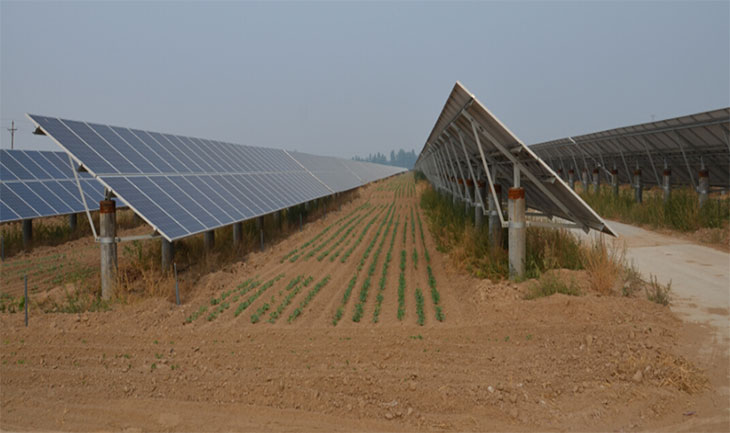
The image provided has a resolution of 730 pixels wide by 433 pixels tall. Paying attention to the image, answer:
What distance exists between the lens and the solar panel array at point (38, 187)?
14547 mm

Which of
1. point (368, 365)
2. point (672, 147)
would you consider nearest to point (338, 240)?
point (368, 365)

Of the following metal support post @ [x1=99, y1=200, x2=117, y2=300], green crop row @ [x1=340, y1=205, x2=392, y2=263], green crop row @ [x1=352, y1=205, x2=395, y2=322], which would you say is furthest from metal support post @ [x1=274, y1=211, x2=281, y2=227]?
metal support post @ [x1=99, y1=200, x2=117, y2=300]

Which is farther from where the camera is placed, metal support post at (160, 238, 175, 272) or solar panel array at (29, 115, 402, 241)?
metal support post at (160, 238, 175, 272)

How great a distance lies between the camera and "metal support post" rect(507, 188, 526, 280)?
8312 millimetres

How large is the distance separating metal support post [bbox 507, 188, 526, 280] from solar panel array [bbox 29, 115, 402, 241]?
6.38m

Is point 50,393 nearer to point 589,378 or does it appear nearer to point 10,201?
point 589,378

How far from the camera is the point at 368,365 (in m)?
5.69

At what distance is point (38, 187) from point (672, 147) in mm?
23734

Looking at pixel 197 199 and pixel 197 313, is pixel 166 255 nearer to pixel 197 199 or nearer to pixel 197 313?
pixel 197 199

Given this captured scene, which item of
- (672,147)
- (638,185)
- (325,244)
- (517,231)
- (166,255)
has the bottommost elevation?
(325,244)

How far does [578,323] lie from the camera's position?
21.0ft

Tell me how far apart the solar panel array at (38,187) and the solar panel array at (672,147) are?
20999mm

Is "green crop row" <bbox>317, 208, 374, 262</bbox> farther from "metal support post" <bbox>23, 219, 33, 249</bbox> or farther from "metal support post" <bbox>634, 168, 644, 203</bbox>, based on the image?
"metal support post" <bbox>634, 168, 644, 203</bbox>

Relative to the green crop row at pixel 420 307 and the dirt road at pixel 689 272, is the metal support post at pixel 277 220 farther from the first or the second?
the dirt road at pixel 689 272
